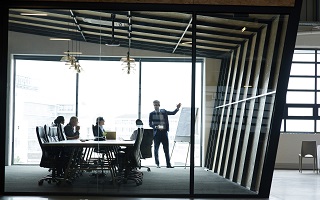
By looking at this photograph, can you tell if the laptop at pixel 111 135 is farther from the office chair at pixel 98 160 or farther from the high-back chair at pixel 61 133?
the high-back chair at pixel 61 133

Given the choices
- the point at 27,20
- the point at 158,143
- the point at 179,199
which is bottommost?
the point at 179,199

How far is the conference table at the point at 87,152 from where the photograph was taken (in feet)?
26.4

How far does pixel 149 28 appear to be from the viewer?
824 centimetres

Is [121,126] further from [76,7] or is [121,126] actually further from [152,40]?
[76,7]

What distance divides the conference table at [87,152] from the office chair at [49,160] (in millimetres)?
72

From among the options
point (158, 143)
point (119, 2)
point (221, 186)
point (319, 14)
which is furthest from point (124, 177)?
point (319, 14)

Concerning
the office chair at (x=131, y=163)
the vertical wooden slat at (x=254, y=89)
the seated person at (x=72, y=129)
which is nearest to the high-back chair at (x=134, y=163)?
the office chair at (x=131, y=163)

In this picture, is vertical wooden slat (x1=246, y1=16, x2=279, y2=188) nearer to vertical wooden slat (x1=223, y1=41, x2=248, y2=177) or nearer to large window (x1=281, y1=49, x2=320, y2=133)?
vertical wooden slat (x1=223, y1=41, x2=248, y2=177)

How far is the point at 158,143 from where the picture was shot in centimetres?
816

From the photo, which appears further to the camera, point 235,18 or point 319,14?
point 319,14

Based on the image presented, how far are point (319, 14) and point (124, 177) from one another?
4.29 meters

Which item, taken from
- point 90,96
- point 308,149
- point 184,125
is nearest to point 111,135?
point 90,96

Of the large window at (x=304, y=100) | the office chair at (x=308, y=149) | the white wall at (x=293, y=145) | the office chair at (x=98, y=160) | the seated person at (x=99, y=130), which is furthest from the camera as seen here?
the large window at (x=304, y=100)

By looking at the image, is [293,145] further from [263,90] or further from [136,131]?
[136,131]
